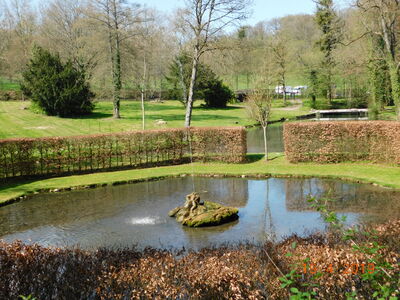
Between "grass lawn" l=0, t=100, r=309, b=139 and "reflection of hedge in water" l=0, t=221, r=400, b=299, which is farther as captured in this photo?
"grass lawn" l=0, t=100, r=309, b=139

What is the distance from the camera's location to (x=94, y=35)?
35.0m

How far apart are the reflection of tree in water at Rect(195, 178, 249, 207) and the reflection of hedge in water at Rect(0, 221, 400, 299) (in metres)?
7.09

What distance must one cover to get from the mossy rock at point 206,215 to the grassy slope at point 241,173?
633 cm

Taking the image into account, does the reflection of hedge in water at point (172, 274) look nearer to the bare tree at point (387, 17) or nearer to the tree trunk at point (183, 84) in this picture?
the bare tree at point (387, 17)

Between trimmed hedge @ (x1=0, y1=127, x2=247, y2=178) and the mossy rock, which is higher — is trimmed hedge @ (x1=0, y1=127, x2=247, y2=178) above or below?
above

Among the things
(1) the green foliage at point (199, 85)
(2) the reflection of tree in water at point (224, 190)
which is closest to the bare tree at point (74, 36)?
(1) the green foliage at point (199, 85)

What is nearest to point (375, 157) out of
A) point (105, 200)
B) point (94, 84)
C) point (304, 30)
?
point (105, 200)

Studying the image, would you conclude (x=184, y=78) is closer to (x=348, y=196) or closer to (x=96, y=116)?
(x=96, y=116)

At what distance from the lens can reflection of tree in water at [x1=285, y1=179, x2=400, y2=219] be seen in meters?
12.5

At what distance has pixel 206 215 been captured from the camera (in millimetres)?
11789

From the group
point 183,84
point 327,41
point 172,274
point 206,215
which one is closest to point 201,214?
point 206,215

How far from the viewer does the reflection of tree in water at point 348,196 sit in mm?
12480

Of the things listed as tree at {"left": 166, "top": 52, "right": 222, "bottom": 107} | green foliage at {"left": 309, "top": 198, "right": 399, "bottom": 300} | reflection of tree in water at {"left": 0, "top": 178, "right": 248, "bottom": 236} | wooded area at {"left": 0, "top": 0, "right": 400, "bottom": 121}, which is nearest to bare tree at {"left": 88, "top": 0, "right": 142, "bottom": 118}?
wooded area at {"left": 0, "top": 0, "right": 400, "bottom": 121}

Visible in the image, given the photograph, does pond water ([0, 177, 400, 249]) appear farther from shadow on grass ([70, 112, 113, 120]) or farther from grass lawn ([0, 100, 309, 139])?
shadow on grass ([70, 112, 113, 120])
